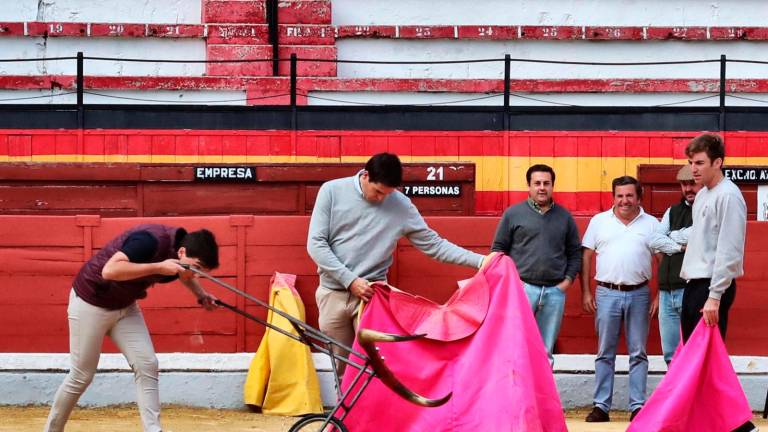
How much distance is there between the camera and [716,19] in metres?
16.6

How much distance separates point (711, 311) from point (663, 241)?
1.65 m

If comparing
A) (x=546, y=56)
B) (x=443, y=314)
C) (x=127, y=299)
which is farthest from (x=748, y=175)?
(x=127, y=299)

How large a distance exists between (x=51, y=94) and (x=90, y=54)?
86 centimetres

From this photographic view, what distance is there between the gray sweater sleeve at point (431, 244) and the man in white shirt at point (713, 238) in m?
1.11

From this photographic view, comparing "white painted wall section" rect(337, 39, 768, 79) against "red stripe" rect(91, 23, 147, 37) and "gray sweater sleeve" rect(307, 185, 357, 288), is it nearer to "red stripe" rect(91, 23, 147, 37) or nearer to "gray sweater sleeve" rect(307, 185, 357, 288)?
"red stripe" rect(91, 23, 147, 37)

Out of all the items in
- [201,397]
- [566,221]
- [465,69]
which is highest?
[465,69]

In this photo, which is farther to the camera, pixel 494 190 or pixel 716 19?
pixel 716 19

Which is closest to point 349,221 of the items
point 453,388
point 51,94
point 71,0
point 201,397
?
point 453,388

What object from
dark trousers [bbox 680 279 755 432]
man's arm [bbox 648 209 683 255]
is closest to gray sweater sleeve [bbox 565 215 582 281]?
man's arm [bbox 648 209 683 255]

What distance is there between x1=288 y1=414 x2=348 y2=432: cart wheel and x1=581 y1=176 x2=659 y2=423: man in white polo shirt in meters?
2.65

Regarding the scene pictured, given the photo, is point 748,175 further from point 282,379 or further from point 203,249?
point 203,249

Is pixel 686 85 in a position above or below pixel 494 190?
above

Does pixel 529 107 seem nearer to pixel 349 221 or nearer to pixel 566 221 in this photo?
pixel 566 221

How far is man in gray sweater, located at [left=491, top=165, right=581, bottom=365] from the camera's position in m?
8.10
